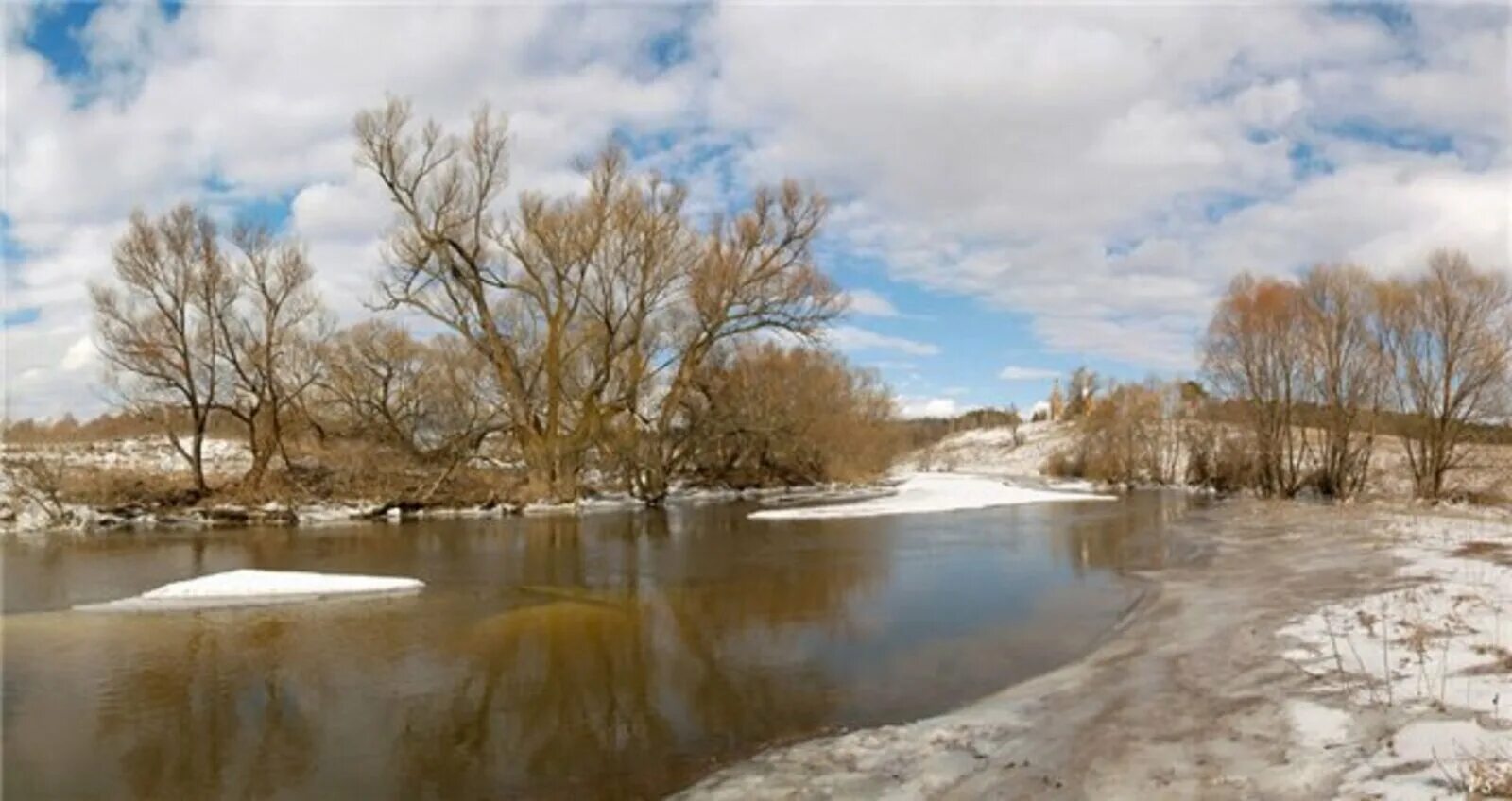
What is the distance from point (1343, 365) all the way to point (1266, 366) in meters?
3.13

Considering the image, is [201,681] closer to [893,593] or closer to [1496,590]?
[893,593]

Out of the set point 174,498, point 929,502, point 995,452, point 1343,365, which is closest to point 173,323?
point 174,498

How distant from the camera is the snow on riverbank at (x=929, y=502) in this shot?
30.8 meters

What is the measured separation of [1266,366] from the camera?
40281mm

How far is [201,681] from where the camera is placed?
933 cm

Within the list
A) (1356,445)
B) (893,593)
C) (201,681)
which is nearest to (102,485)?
(201,681)

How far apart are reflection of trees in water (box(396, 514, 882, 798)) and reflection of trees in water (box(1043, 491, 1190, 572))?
5.95 metres

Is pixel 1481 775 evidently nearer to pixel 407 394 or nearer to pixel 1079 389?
pixel 407 394

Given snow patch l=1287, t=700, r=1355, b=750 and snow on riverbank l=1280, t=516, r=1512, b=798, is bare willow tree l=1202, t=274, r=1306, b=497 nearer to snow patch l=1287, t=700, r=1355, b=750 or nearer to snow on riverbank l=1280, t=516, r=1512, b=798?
snow on riverbank l=1280, t=516, r=1512, b=798

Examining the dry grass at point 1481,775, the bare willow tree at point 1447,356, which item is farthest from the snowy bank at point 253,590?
the bare willow tree at point 1447,356

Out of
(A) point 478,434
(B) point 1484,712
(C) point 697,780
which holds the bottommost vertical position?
(C) point 697,780

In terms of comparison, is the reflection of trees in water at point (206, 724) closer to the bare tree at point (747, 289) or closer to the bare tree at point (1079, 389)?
the bare tree at point (747, 289)

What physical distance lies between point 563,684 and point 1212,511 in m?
28.2

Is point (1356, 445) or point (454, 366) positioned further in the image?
point (454, 366)
